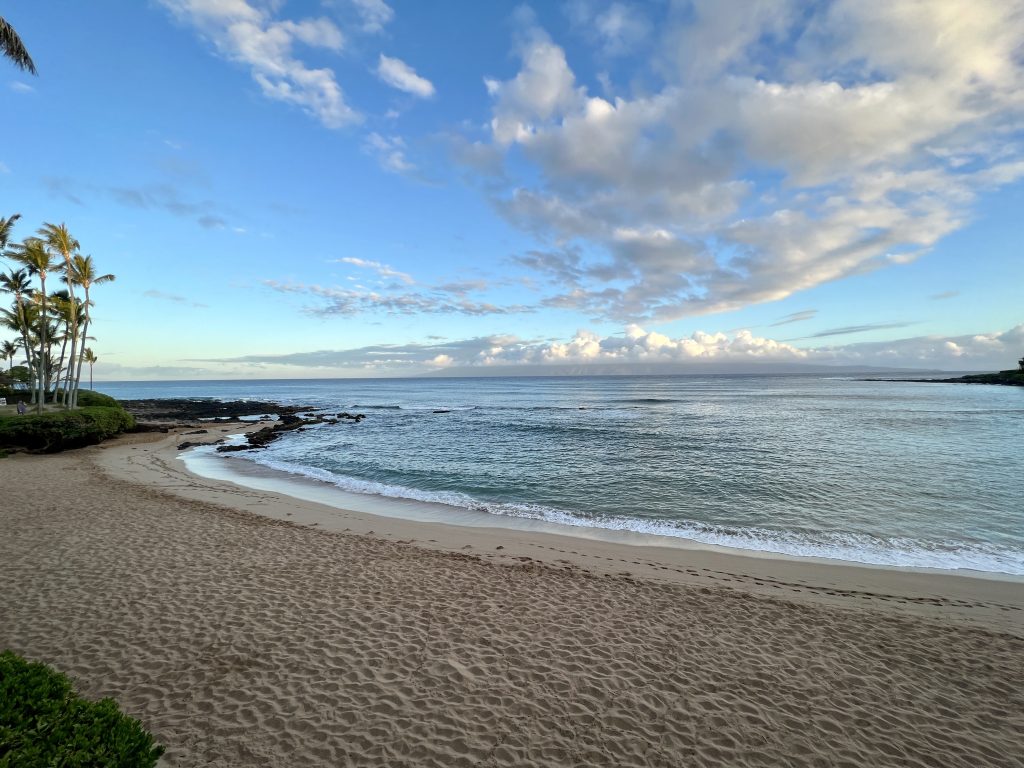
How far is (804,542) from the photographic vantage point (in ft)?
40.0

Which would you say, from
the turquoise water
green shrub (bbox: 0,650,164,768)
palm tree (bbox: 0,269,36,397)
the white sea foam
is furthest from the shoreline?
palm tree (bbox: 0,269,36,397)

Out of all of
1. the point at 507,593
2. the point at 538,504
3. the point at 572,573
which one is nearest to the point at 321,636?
the point at 507,593

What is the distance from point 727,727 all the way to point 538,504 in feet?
36.8

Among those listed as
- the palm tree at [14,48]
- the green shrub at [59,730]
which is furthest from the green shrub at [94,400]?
the green shrub at [59,730]

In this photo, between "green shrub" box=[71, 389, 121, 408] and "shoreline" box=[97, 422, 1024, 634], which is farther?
"green shrub" box=[71, 389, 121, 408]

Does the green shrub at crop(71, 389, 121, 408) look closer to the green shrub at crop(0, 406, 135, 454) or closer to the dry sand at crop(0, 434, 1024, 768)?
the green shrub at crop(0, 406, 135, 454)

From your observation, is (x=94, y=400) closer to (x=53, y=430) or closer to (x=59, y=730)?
(x=53, y=430)

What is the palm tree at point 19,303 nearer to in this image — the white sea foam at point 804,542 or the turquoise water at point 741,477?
the turquoise water at point 741,477

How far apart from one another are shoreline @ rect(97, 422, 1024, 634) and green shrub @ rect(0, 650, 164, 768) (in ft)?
25.5

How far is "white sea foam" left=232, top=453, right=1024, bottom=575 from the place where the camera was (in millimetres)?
10852

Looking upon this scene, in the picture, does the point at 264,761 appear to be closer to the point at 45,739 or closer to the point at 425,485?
the point at 45,739

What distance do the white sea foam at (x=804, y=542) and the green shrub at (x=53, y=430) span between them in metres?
24.1

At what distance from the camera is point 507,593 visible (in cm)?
840

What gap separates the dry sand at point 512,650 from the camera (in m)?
4.67
